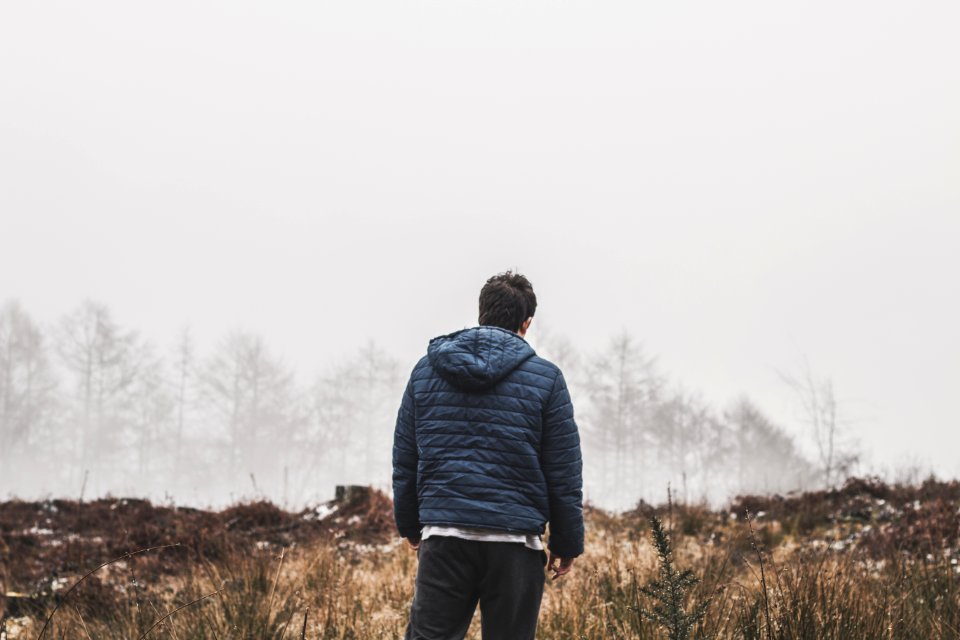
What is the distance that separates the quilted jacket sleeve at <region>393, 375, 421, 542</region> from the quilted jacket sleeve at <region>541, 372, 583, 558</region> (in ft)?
1.90

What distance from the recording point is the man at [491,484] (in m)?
2.71

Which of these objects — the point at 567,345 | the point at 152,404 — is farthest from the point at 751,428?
the point at 152,404

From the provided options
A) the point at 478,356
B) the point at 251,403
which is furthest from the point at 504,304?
the point at 251,403

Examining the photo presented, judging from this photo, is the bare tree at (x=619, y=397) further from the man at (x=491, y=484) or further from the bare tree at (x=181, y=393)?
the man at (x=491, y=484)

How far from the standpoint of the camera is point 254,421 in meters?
40.6

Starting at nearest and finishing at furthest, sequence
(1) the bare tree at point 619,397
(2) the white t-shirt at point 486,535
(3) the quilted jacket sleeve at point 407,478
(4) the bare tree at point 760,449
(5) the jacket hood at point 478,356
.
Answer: (2) the white t-shirt at point 486,535 → (5) the jacket hood at point 478,356 → (3) the quilted jacket sleeve at point 407,478 → (1) the bare tree at point 619,397 → (4) the bare tree at point 760,449

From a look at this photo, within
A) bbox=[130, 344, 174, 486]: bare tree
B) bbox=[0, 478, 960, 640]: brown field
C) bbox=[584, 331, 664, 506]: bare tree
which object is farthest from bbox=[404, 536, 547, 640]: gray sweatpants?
bbox=[130, 344, 174, 486]: bare tree

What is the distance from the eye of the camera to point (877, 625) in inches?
125

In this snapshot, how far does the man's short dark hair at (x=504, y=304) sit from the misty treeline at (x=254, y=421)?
32.8 m

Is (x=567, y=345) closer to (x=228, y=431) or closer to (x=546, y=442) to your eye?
(x=228, y=431)

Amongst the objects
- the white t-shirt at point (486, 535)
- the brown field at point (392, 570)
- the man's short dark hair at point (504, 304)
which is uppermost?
the man's short dark hair at point (504, 304)

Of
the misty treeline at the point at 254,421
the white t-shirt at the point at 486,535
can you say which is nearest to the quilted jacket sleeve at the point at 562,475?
the white t-shirt at the point at 486,535

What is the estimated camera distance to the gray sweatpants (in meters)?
2.70

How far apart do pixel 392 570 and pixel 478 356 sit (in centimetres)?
479
